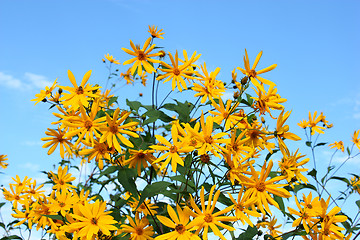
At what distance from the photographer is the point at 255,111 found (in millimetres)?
2227

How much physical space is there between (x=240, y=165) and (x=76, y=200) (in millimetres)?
1333

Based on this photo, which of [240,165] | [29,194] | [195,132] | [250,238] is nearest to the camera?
[195,132]

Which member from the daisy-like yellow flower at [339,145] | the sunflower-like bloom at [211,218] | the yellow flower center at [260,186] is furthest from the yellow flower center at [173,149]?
the daisy-like yellow flower at [339,145]

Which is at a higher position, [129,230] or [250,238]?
[129,230]

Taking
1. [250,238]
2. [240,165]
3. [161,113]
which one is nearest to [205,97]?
[161,113]

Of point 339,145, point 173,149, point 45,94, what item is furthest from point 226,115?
point 339,145

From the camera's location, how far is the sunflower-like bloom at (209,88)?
8.41ft

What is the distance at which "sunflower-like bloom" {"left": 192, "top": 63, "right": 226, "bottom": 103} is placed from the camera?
256 centimetres

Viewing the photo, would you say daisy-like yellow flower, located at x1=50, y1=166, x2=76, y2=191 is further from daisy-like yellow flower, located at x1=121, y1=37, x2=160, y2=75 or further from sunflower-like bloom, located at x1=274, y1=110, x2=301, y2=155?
sunflower-like bloom, located at x1=274, y1=110, x2=301, y2=155

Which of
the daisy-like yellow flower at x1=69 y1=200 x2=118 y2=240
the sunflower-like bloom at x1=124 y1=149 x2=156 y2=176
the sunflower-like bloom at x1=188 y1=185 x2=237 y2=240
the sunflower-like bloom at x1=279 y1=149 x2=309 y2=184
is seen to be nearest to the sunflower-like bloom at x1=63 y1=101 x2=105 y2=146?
the sunflower-like bloom at x1=124 y1=149 x2=156 y2=176

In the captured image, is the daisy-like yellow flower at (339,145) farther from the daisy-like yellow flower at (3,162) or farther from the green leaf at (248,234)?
the daisy-like yellow flower at (3,162)

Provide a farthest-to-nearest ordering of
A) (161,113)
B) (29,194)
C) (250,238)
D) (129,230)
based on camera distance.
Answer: (29,194)
(161,113)
(250,238)
(129,230)

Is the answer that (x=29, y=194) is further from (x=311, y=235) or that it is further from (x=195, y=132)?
(x=311, y=235)

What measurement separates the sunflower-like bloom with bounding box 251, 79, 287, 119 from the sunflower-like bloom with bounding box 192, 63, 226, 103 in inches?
18.4
